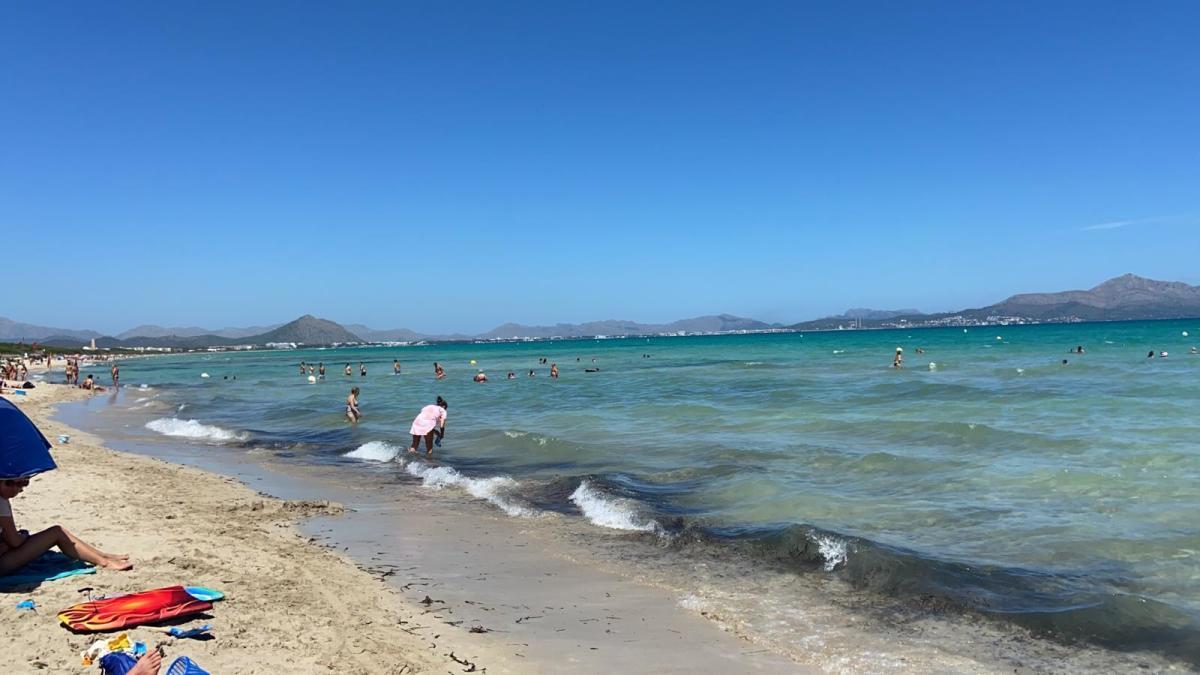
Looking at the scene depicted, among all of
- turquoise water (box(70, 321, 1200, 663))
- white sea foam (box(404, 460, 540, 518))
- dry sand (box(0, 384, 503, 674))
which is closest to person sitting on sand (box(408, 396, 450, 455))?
turquoise water (box(70, 321, 1200, 663))

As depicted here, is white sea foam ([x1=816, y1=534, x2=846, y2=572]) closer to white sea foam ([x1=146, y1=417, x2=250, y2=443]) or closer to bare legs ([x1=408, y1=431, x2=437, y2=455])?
bare legs ([x1=408, y1=431, x2=437, y2=455])

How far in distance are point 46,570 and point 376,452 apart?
10687 millimetres

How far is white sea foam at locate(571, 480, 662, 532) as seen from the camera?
9710 mm

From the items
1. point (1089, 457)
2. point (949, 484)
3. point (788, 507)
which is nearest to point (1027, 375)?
point (1089, 457)

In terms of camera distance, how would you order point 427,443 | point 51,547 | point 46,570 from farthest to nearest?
point 427,443, point 51,547, point 46,570

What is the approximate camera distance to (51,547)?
20.6 ft

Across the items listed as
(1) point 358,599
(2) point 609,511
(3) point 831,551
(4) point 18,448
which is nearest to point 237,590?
(1) point 358,599

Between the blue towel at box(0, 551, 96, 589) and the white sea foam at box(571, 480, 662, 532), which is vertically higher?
the blue towel at box(0, 551, 96, 589)

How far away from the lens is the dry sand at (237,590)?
491cm

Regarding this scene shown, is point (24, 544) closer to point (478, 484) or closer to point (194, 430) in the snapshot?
point (478, 484)

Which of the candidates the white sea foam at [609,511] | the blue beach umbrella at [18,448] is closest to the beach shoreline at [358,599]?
the blue beach umbrella at [18,448]

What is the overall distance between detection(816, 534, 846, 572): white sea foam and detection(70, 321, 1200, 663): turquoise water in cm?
2

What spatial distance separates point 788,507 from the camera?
10.2 m

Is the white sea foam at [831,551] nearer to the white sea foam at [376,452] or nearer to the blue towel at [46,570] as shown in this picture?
the blue towel at [46,570]
